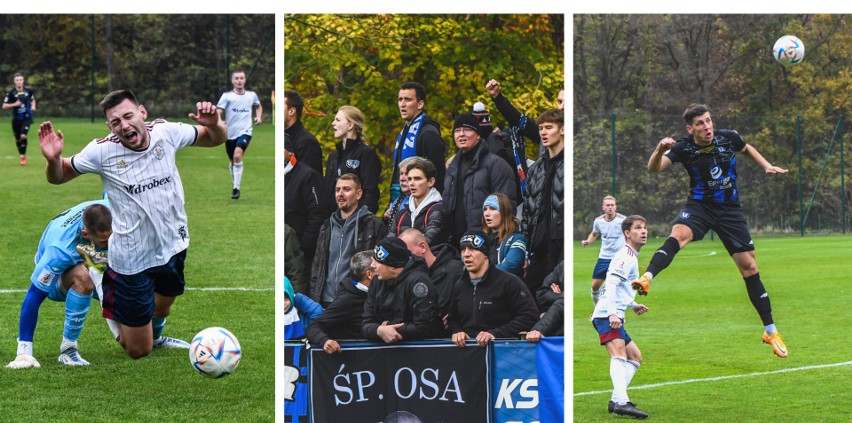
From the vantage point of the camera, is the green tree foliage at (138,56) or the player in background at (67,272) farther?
the green tree foliage at (138,56)

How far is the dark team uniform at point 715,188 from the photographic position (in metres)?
6.96

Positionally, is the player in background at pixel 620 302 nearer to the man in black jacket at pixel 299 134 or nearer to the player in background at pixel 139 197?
the man in black jacket at pixel 299 134

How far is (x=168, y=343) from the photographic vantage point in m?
8.01

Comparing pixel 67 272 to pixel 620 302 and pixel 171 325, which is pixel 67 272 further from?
pixel 620 302

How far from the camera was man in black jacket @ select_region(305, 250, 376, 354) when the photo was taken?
20.2 ft

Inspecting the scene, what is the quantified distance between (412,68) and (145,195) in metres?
1.61

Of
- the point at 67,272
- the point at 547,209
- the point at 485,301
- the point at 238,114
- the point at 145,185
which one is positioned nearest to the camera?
the point at 485,301

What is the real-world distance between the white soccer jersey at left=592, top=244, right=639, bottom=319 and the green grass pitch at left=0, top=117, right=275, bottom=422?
6.37 ft

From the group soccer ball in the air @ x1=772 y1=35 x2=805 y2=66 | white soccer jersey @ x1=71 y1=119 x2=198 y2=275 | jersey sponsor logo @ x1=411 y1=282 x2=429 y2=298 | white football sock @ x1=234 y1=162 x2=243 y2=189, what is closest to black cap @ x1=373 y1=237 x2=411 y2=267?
jersey sponsor logo @ x1=411 y1=282 x2=429 y2=298

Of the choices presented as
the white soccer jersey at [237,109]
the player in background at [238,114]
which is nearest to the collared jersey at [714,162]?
the player in background at [238,114]

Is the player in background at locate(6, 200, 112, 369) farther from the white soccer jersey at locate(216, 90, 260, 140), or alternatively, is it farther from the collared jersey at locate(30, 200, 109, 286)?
the white soccer jersey at locate(216, 90, 260, 140)

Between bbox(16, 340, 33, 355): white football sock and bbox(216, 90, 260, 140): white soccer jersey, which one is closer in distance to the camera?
bbox(16, 340, 33, 355): white football sock

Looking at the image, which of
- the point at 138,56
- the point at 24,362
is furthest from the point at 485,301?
the point at 138,56

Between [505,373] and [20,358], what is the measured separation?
10.2 feet
